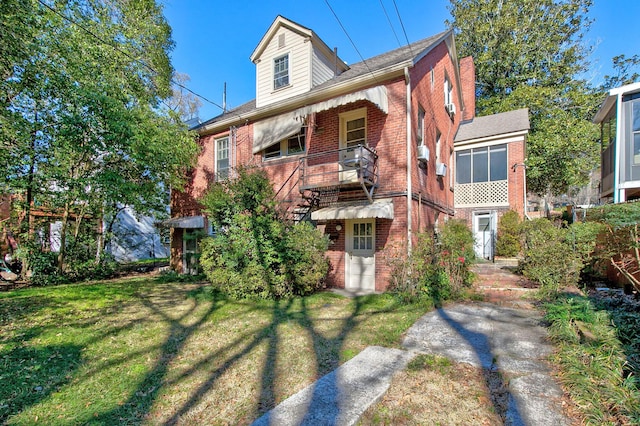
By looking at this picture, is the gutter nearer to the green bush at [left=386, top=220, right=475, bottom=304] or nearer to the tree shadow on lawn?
the green bush at [left=386, top=220, right=475, bottom=304]

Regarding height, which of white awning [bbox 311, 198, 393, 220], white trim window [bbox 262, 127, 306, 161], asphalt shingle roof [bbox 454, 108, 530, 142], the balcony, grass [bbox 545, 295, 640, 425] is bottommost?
grass [bbox 545, 295, 640, 425]

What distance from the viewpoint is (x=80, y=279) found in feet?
41.6

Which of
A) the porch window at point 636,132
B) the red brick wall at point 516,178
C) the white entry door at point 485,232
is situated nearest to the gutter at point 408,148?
the white entry door at point 485,232

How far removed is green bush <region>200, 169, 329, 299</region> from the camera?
8211 mm

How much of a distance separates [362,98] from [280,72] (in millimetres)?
5432

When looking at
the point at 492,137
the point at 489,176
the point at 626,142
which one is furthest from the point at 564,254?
the point at 492,137

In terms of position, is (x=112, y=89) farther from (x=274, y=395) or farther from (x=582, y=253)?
(x=582, y=253)

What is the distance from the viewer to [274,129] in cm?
1121

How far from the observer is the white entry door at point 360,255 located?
9641 millimetres

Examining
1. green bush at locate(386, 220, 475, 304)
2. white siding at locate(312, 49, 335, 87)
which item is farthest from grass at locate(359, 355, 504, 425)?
white siding at locate(312, 49, 335, 87)

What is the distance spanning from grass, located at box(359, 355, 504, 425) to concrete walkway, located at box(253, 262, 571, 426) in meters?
0.13

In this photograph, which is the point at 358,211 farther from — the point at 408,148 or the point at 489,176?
the point at 489,176

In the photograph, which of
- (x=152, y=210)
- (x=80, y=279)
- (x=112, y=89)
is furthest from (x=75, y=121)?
(x=80, y=279)

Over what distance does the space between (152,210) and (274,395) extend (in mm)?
13091
